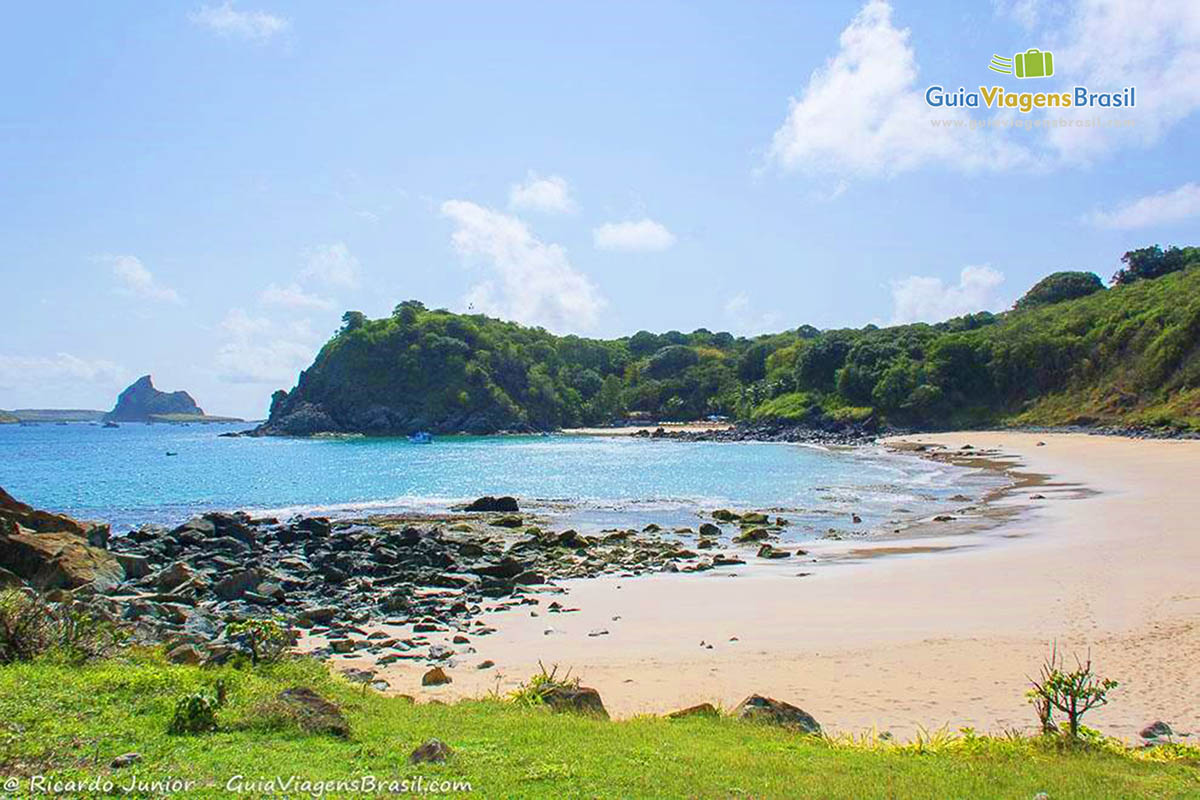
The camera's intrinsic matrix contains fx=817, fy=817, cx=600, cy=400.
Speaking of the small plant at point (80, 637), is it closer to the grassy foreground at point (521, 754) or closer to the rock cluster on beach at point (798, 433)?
the grassy foreground at point (521, 754)

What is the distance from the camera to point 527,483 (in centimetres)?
5216

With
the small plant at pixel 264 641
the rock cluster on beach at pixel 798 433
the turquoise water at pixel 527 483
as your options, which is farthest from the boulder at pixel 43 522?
the rock cluster on beach at pixel 798 433

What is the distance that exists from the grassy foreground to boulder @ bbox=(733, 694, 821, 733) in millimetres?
274

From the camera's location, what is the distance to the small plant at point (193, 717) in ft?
25.8

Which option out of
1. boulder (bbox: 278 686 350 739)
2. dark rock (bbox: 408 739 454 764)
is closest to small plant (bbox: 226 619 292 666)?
boulder (bbox: 278 686 350 739)

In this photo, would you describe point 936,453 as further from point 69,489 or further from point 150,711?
point 150,711

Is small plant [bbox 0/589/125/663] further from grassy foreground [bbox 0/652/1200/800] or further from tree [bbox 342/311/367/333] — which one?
tree [bbox 342/311/367/333]

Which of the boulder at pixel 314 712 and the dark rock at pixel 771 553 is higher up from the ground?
the boulder at pixel 314 712

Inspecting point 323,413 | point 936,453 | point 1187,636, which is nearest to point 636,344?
point 323,413

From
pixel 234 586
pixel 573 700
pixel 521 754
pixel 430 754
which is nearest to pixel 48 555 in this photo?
pixel 234 586

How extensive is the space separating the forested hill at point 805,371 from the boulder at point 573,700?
68099 millimetres

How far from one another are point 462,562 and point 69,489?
38363 millimetres

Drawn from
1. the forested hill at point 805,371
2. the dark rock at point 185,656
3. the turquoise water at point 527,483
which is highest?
the forested hill at point 805,371

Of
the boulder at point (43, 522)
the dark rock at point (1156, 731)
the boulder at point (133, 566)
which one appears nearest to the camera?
the dark rock at point (1156, 731)
